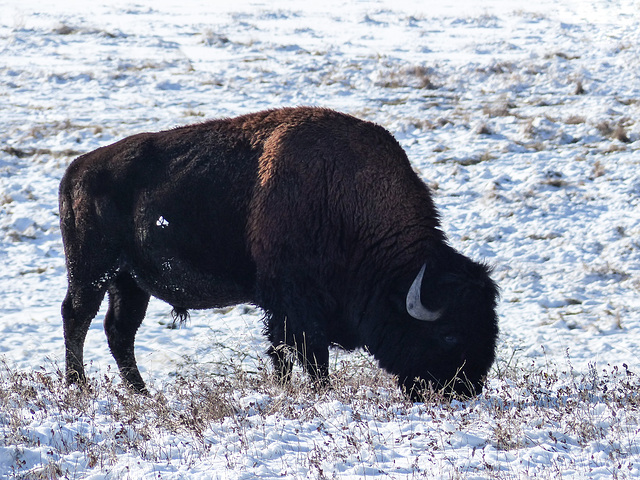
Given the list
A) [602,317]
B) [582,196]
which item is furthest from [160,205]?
[582,196]

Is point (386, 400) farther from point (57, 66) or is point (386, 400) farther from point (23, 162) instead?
point (57, 66)

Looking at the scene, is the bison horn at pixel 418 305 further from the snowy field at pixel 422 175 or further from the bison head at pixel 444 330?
the snowy field at pixel 422 175

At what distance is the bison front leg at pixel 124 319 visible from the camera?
713 cm

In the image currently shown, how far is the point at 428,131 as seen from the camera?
14312mm

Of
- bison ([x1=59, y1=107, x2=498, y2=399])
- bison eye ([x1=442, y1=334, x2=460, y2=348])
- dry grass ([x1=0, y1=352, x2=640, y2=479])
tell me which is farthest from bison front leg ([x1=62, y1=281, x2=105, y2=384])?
bison eye ([x1=442, y1=334, x2=460, y2=348])

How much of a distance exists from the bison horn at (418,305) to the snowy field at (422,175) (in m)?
0.64

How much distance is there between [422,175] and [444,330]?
7126mm

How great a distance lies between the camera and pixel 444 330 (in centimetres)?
575

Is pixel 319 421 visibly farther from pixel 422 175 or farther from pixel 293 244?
pixel 422 175

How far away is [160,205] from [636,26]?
18.1 metres

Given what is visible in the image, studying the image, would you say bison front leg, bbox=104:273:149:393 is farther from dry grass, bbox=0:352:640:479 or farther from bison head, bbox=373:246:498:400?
bison head, bbox=373:246:498:400

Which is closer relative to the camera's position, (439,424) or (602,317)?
(439,424)

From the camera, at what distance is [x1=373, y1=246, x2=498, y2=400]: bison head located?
18.4 feet

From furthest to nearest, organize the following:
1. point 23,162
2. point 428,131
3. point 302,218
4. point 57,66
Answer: point 57,66 < point 428,131 < point 23,162 < point 302,218
